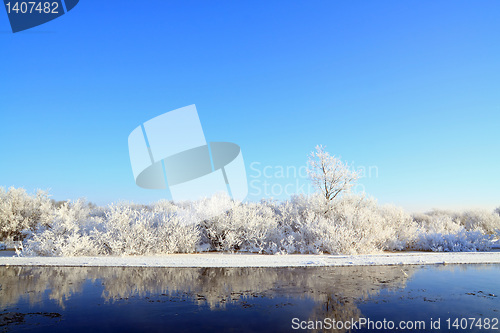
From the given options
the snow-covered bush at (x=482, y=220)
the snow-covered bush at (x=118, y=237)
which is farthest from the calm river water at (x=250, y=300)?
the snow-covered bush at (x=482, y=220)

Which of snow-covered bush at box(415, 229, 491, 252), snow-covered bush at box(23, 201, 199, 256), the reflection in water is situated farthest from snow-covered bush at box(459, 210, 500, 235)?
snow-covered bush at box(23, 201, 199, 256)

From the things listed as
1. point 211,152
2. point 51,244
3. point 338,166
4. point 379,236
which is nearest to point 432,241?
point 379,236

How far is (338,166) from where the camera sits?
2377 centimetres

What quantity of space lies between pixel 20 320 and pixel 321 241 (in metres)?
14.1

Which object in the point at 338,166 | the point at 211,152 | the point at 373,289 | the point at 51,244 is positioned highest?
the point at 211,152

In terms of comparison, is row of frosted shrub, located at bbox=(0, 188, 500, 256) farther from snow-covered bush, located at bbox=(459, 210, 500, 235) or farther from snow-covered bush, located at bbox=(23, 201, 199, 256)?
snow-covered bush, located at bbox=(459, 210, 500, 235)

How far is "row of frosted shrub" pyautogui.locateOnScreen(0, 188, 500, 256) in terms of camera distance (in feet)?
57.3

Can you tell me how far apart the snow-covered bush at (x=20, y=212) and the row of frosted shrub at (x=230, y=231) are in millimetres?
70

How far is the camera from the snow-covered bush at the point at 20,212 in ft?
75.4

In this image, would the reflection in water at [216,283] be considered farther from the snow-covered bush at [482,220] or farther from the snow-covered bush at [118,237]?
the snow-covered bush at [482,220]

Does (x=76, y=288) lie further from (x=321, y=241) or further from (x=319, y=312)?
(x=321, y=241)

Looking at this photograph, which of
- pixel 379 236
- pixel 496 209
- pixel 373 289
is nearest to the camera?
pixel 373 289

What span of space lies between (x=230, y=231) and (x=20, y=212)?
16.5 metres

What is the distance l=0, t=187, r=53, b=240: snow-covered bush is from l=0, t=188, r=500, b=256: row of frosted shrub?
7cm
